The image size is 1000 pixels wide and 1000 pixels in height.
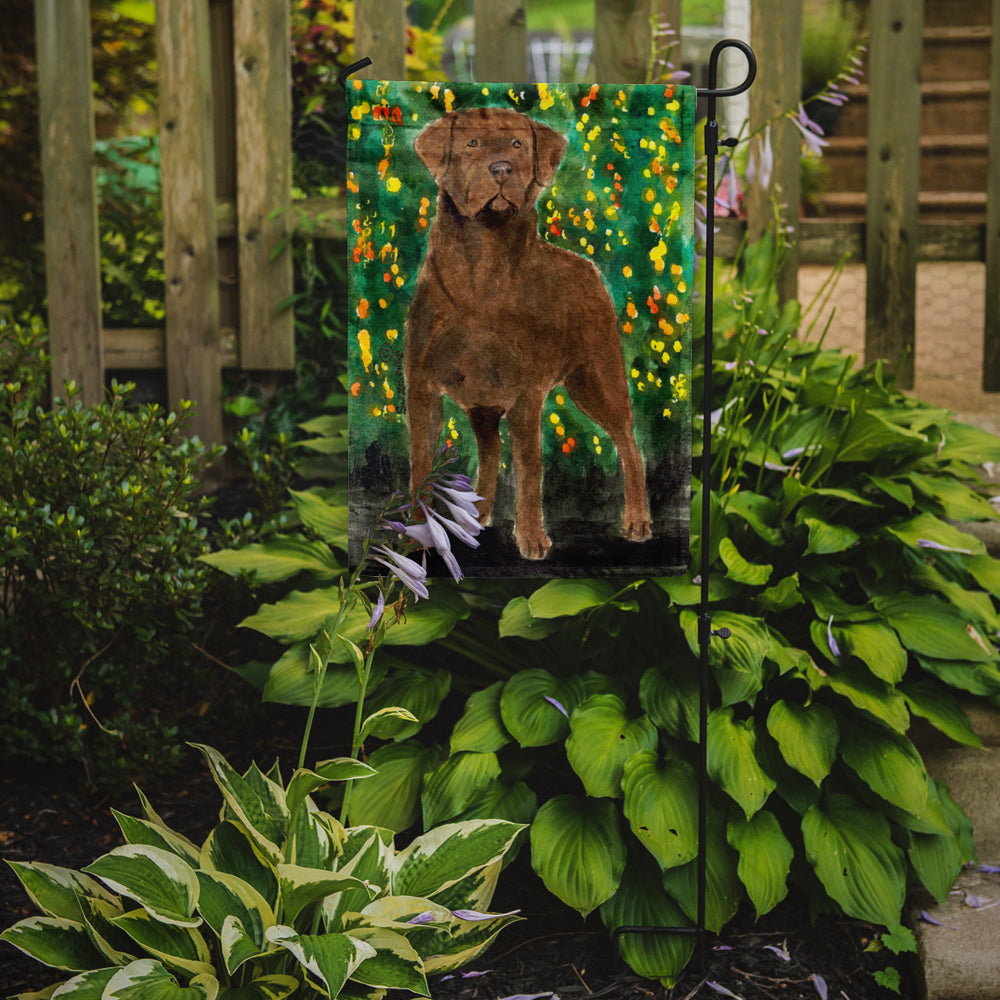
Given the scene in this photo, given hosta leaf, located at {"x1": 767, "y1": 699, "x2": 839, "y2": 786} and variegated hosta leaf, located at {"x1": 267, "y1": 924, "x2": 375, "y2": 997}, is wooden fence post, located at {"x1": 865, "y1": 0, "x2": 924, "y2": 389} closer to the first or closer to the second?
Answer: hosta leaf, located at {"x1": 767, "y1": 699, "x2": 839, "y2": 786}

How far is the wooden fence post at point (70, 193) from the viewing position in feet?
11.0

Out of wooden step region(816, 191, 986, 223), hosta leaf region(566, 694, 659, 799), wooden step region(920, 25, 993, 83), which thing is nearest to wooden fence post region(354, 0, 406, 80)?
hosta leaf region(566, 694, 659, 799)

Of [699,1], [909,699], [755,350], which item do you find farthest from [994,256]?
[699,1]

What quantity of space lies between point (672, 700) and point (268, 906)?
906mm

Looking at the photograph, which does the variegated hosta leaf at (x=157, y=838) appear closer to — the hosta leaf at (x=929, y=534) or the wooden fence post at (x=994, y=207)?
the hosta leaf at (x=929, y=534)

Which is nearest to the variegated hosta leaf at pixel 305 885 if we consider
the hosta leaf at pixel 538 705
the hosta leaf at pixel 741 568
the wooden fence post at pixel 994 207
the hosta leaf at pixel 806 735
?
the hosta leaf at pixel 538 705

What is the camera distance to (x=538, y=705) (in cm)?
217

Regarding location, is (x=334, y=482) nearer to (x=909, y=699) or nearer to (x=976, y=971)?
(x=909, y=699)

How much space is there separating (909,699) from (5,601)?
80.6 inches

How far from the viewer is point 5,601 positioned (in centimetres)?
246

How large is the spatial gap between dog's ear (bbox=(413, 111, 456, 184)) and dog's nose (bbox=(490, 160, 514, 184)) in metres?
0.08

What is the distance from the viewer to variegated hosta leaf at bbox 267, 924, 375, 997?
1505 mm

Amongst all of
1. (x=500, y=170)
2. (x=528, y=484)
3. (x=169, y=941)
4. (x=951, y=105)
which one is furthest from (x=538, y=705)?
(x=951, y=105)

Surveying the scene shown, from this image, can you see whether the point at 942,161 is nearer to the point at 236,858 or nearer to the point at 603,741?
the point at 603,741
